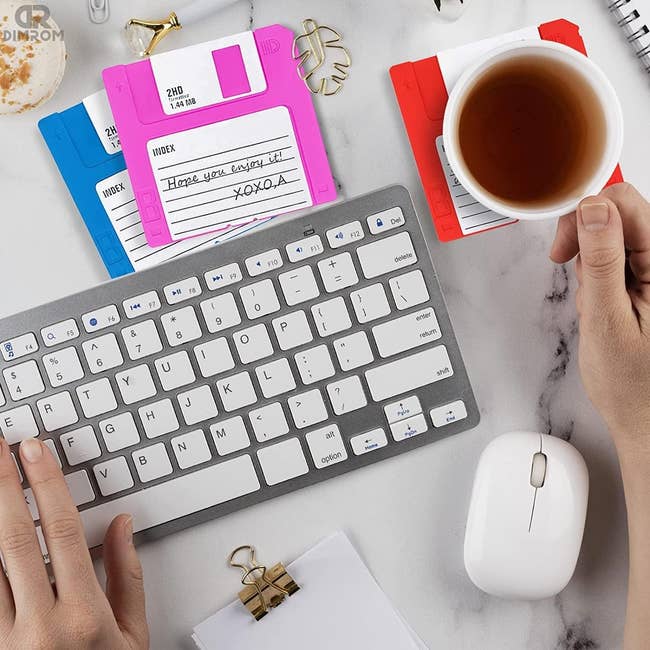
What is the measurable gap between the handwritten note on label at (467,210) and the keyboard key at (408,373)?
0.36 feet

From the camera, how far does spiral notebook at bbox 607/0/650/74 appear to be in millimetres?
643

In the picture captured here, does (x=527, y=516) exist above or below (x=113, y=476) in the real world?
below

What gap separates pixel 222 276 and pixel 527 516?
328 millimetres

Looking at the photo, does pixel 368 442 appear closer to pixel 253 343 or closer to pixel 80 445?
pixel 253 343

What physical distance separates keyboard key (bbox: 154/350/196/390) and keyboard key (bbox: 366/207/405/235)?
194mm

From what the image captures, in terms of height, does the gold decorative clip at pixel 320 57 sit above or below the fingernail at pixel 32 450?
above

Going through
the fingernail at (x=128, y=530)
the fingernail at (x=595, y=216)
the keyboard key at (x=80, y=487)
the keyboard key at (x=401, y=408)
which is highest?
the fingernail at (x=595, y=216)

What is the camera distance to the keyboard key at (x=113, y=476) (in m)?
0.64

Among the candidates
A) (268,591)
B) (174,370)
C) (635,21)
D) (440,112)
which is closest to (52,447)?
(174,370)

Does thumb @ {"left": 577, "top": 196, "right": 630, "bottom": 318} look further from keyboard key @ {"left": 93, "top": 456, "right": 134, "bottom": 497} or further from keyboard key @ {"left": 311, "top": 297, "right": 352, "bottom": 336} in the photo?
keyboard key @ {"left": 93, "top": 456, "right": 134, "bottom": 497}

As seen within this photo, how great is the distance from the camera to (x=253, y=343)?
2.09ft

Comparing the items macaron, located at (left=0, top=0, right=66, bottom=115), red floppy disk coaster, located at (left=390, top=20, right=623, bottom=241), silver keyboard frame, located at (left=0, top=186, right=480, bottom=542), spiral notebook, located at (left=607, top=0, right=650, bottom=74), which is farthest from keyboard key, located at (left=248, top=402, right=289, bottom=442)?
spiral notebook, located at (left=607, top=0, right=650, bottom=74)

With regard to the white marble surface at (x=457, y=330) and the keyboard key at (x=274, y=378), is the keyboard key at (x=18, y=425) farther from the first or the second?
Result: the keyboard key at (x=274, y=378)

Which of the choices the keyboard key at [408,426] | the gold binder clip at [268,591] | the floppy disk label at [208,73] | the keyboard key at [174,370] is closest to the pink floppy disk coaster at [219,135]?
the floppy disk label at [208,73]
